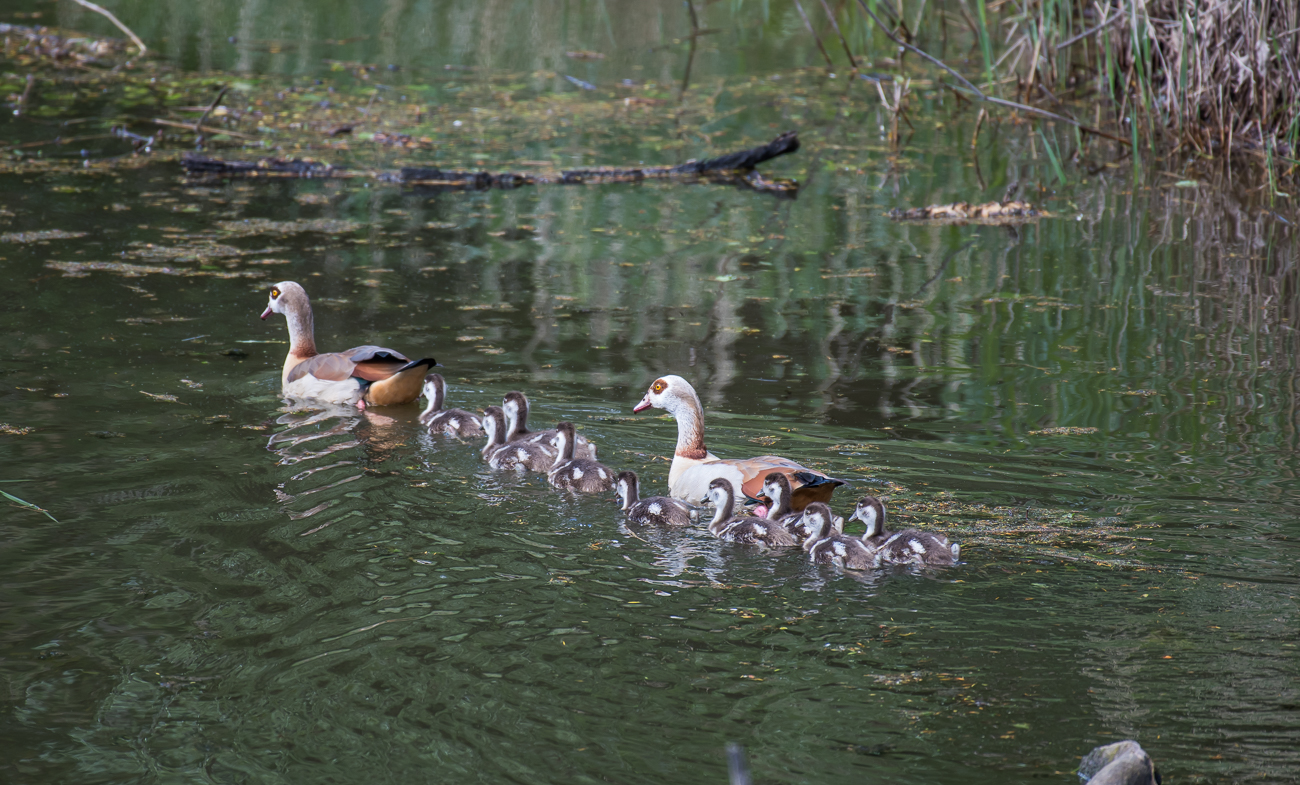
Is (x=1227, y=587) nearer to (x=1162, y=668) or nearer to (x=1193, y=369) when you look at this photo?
(x=1162, y=668)

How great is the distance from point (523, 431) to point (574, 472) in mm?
618

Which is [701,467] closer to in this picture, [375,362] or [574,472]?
[574,472]

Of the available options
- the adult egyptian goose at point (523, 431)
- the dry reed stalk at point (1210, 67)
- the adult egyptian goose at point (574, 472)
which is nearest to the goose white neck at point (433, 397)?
the adult egyptian goose at point (523, 431)

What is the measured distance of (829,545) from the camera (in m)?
5.64

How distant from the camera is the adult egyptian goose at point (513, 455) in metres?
6.81

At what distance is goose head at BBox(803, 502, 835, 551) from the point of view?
576 centimetres

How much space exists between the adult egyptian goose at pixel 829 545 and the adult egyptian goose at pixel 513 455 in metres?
1.55

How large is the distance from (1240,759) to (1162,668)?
1.86ft

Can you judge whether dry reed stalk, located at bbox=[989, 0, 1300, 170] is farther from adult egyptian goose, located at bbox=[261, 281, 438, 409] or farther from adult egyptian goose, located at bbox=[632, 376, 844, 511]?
adult egyptian goose, located at bbox=[261, 281, 438, 409]

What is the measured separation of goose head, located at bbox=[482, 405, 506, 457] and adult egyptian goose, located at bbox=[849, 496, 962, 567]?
221 cm

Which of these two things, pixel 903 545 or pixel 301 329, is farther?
pixel 301 329

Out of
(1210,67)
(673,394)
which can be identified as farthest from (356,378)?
(1210,67)

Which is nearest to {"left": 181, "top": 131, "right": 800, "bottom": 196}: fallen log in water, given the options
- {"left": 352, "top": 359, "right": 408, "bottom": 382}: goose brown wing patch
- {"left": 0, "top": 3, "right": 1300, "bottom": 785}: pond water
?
{"left": 0, "top": 3, "right": 1300, "bottom": 785}: pond water

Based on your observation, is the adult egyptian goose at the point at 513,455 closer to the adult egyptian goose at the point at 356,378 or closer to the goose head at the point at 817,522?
the adult egyptian goose at the point at 356,378
